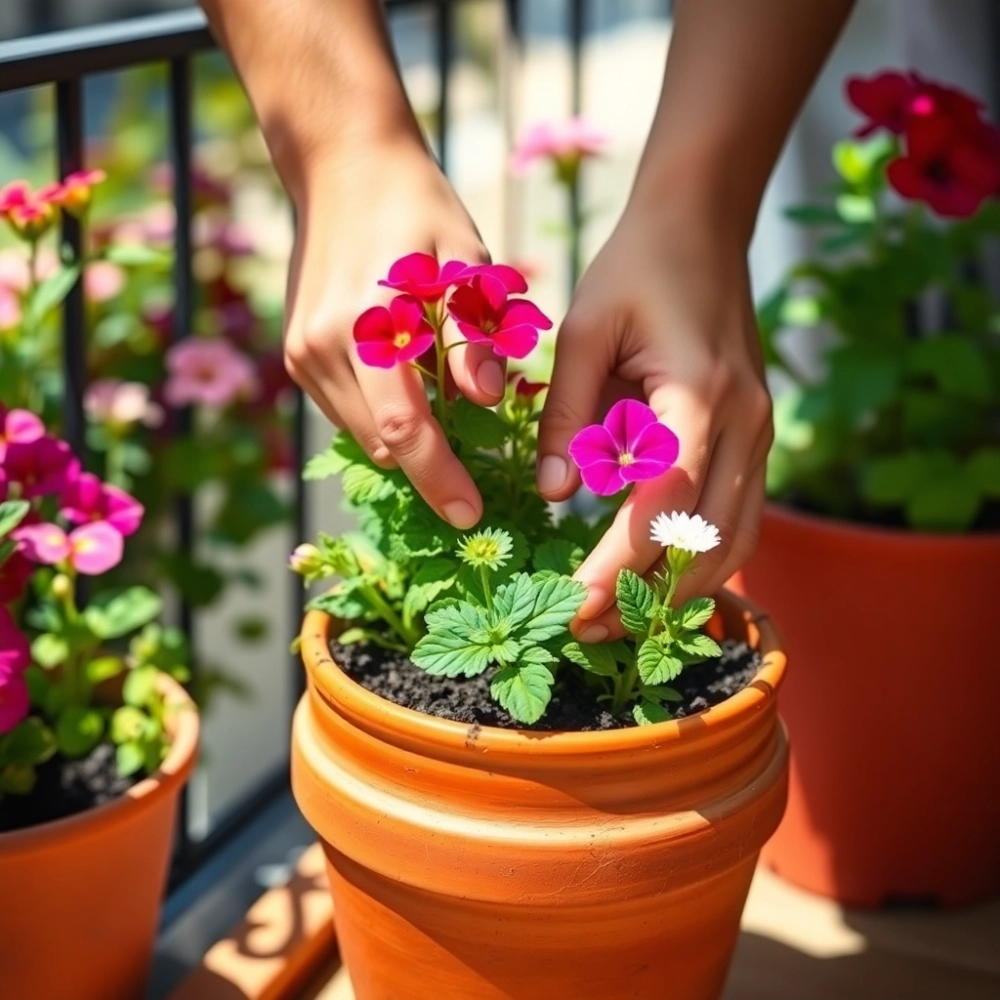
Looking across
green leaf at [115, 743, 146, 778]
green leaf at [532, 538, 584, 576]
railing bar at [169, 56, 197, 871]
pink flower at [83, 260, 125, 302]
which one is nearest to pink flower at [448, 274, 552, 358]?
green leaf at [532, 538, 584, 576]

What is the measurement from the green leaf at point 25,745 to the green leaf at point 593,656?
0.38m

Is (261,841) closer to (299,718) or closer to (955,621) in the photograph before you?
(299,718)

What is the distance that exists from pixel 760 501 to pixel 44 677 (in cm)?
52

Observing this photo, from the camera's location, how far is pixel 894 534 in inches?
38.1

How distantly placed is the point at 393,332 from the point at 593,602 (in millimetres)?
180

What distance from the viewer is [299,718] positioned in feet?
2.59

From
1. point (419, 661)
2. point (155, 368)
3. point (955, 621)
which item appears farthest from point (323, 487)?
point (419, 661)

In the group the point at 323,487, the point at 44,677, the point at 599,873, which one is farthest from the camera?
the point at 323,487

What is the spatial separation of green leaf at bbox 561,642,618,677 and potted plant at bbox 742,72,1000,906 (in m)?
0.33

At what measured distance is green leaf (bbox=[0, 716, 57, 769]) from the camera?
0.85 metres

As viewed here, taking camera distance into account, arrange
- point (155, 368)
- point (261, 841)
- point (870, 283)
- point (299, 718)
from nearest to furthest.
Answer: point (299, 718) < point (870, 283) < point (261, 841) < point (155, 368)

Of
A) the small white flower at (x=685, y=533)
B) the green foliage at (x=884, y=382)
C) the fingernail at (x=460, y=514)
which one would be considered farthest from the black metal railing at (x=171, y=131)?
the small white flower at (x=685, y=533)

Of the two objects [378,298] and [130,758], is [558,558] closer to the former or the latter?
[378,298]

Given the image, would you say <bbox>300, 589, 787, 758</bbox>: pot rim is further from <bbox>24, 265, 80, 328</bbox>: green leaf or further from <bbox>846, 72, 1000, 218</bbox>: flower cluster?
<bbox>846, 72, 1000, 218</bbox>: flower cluster
